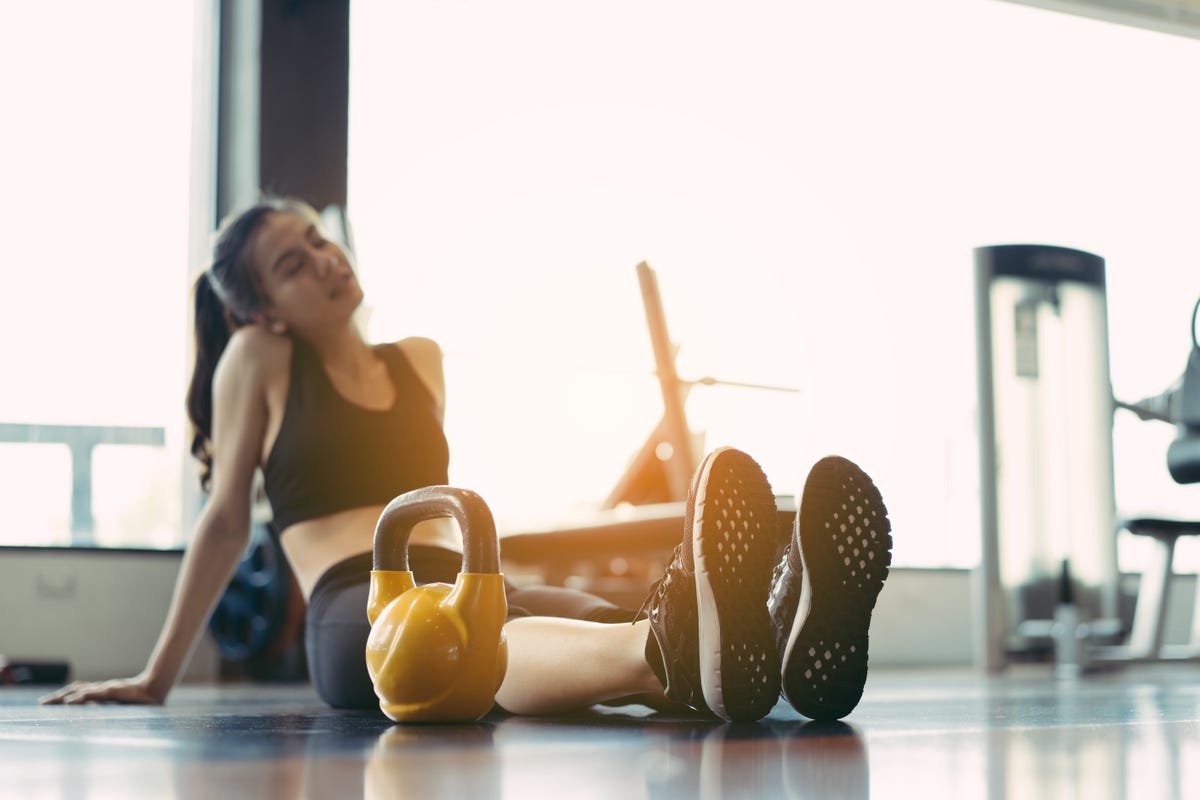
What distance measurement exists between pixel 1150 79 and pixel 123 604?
4.47m

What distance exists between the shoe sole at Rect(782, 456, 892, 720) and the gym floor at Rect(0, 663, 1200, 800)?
0.05 m

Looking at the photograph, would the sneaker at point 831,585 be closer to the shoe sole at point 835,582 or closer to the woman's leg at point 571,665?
the shoe sole at point 835,582

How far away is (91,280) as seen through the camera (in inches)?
148

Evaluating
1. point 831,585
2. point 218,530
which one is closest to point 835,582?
point 831,585

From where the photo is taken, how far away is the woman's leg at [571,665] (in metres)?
1.38

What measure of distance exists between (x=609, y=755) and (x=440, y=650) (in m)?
0.34

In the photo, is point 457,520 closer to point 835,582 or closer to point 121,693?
point 835,582

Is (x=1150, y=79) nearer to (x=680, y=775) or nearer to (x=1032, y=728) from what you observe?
(x=1032, y=728)

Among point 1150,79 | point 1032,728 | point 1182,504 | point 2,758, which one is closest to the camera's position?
point 2,758

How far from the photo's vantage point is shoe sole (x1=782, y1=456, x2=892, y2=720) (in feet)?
4.10

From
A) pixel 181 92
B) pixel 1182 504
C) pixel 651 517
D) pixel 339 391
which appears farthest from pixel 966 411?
pixel 339 391

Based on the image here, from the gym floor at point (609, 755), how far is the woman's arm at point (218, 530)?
144 millimetres

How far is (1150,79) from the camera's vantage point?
5.33 meters

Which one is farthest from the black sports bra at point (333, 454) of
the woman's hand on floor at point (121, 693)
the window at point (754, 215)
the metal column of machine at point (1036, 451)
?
the metal column of machine at point (1036, 451)
